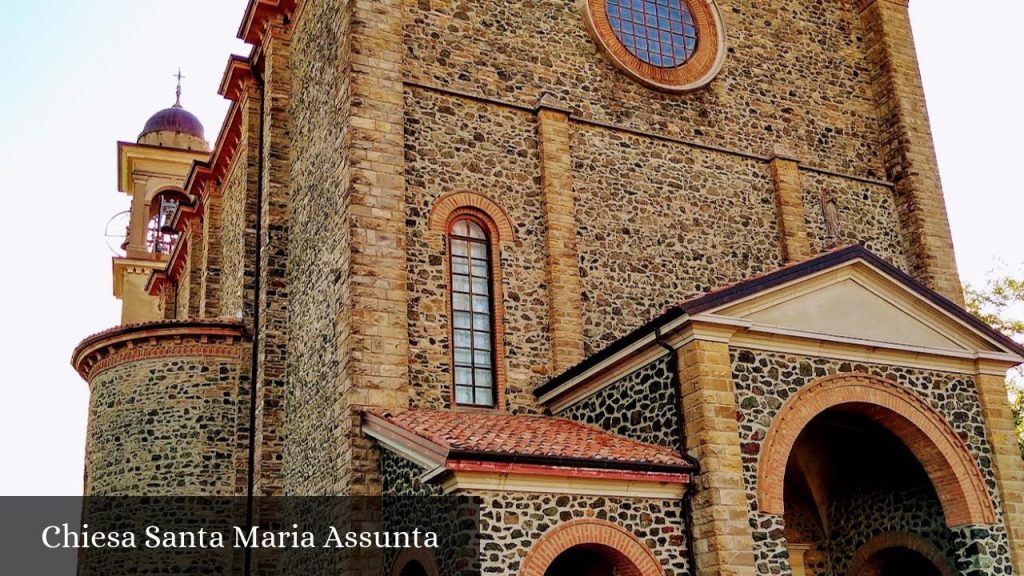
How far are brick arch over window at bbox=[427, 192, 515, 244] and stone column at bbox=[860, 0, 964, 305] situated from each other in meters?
8.66

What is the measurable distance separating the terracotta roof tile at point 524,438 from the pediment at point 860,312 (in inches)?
89.7

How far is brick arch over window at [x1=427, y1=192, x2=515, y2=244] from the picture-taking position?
15938 mm

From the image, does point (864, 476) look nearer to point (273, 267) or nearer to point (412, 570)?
point (412, 570)

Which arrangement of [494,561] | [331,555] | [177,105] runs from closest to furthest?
[494,561] → [331,555] → [177,105]

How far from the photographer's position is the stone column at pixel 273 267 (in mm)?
16859

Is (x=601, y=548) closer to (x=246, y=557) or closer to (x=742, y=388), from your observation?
(x=742, y=388)

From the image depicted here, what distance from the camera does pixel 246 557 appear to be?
16594 mm

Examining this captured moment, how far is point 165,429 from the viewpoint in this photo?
1769 cm

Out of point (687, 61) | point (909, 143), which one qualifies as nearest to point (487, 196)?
point (687, 61)

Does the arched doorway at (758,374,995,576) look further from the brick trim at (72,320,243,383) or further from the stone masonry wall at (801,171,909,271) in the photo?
the brick trim at (72,320,243,383)

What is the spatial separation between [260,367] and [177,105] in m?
22.6

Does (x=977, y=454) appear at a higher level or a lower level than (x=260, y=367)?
lower

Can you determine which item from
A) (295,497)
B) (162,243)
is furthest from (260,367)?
(162,243)

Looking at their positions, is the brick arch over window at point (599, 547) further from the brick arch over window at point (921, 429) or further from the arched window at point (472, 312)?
the arched window at point (472, 312)
